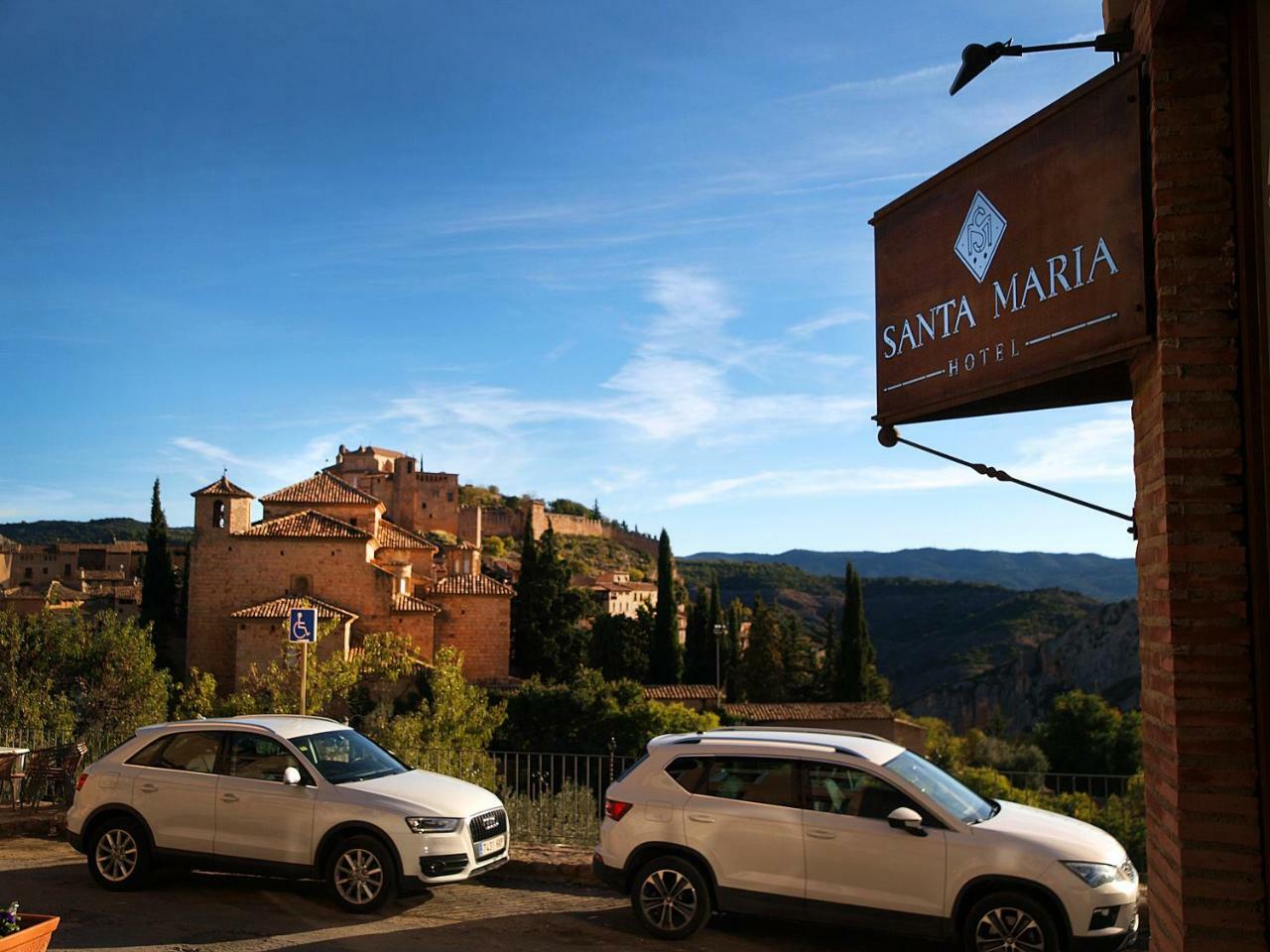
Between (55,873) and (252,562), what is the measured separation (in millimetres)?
43347

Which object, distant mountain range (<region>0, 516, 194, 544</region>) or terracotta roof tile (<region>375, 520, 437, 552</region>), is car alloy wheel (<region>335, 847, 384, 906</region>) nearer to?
terracotta roof tile (<region>375, 520, 437, 552</region>)

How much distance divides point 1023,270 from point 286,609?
4638 centimetres

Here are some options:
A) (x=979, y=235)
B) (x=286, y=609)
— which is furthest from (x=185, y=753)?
(x=286, y=609)

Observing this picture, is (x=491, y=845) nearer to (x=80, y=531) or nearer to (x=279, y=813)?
(x=279, y=813)

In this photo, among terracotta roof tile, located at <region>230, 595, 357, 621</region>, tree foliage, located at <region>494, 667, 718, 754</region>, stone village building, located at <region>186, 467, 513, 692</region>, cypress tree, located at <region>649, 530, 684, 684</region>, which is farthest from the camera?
cypress tree, located at <region>649, 530, 684, 684</region>

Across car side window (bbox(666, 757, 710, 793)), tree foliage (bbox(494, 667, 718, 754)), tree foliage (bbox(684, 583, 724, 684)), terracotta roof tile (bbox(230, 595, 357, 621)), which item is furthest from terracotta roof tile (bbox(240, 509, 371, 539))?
car side window (bbox(666, 757, 710, 793))

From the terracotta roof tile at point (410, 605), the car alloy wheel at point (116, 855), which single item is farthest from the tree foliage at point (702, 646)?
the car alloy wheel at point (116, 855)

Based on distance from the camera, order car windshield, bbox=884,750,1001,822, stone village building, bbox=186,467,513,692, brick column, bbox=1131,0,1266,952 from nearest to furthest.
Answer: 1. brick column, bbox=1131,0,1266,952
2. car windshield, bbox=884,750,1001,822
3. stone village building, bbox=186,467,513,692

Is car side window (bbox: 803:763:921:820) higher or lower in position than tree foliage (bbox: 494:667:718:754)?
higher

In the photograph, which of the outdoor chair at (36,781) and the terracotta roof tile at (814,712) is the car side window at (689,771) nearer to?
the outdoor chair at (36,781)

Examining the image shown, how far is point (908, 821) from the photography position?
7020 mm

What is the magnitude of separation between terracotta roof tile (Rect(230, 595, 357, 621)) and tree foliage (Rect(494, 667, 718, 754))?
878cm

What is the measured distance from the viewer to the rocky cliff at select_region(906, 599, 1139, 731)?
77.9m

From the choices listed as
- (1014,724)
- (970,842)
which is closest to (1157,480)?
(970,842)
